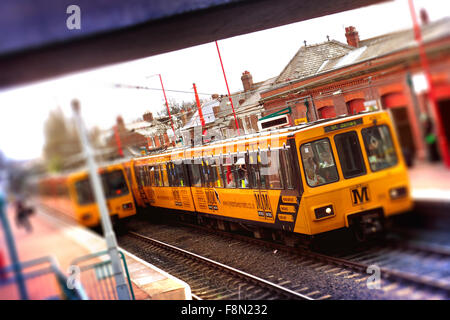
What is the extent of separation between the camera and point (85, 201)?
3.36 metres

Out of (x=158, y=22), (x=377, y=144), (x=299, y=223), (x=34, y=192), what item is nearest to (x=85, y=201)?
(x=34, y=192)

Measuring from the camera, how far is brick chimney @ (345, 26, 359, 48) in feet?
8.09

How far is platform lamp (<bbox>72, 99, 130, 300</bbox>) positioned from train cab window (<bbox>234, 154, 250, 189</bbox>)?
3.60 feet

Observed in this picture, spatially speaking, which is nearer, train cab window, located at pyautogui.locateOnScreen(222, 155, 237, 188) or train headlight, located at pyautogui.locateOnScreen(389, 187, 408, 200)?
train headlight, located at pyautogui.locateOnScreen(389, 187, 408, 200)

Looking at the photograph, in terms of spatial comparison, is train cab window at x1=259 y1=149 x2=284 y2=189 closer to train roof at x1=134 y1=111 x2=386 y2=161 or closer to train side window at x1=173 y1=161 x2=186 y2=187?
train roof at x1=134 y1=111 x2=386 y2=161

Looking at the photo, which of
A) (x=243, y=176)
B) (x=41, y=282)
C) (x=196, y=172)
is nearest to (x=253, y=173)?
(x=243, y=176)

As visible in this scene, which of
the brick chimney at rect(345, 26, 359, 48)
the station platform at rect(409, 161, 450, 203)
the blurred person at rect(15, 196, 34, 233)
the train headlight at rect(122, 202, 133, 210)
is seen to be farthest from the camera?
the blurred person at rect(15, 196, 34, 233)

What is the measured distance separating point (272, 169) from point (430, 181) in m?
0.93

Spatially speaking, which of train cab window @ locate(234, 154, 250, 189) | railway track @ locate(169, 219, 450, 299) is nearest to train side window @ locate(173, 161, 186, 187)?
train cab window @ locate(234, 154, 250, 189)

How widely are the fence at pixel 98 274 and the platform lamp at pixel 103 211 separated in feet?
0.19

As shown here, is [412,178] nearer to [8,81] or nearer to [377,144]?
[377,144]

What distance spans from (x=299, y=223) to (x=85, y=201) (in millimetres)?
1749

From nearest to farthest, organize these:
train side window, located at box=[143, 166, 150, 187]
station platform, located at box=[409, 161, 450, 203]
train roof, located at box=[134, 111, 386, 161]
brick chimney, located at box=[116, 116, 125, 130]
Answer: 1. station platform, located at box=[409, 161, 450, 203]
2. train roof, located at box=[134, 111, 386, 161]
3. brick chimney, located at box=[116, 116, 125, 130]
4. train side window, located at box=[143, 166, 150, 187]

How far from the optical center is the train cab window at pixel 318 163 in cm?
242
